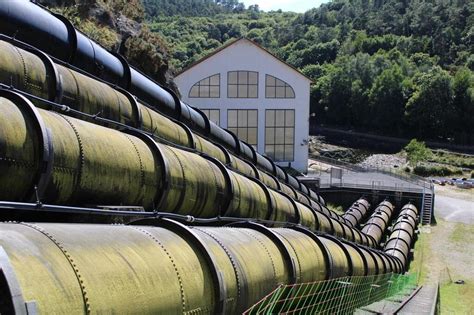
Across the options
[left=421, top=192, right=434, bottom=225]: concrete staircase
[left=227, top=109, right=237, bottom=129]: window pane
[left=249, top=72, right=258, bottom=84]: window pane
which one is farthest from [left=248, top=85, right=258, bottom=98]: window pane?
[left=421, top=192, right=434, bottom=225]: concrete staircase

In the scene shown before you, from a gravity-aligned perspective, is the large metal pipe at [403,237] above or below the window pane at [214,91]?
Result: below

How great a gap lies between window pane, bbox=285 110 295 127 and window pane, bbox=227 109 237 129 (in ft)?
19.3

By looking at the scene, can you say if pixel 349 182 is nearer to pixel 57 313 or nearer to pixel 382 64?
pixel 57 313

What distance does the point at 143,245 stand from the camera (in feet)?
20.1

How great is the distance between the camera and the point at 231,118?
5919 centimetres

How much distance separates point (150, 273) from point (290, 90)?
179ft

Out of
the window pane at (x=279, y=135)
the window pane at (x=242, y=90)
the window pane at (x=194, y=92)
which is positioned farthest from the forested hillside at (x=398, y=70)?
the window pane at (x=279, y=135)

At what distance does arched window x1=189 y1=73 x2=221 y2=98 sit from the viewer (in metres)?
58.4

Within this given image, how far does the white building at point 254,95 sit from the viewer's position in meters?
58.2

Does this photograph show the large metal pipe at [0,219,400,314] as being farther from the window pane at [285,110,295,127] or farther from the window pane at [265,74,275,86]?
the window pane at [285,110,295,127]

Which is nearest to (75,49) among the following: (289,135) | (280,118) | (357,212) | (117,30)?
(117,30)

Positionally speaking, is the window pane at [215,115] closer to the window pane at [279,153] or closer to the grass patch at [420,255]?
the window pane at [279,153]

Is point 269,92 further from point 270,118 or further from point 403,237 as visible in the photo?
point 403,237

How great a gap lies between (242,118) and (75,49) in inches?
1828
